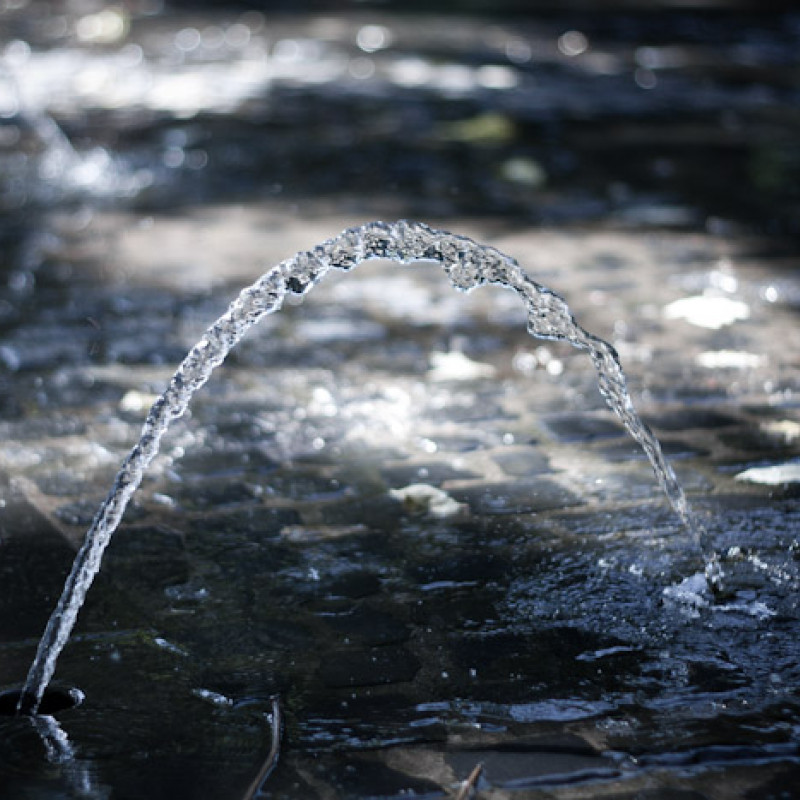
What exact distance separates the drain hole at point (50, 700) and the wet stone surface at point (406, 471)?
0.06ft

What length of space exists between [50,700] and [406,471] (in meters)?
1.48

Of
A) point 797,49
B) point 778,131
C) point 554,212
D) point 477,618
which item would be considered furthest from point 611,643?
point 797,49

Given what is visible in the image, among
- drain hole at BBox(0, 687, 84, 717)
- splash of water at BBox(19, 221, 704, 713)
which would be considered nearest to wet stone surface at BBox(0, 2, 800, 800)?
drain hole at BBox(0, 687, 84, 717)

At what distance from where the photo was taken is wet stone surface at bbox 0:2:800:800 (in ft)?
9.24

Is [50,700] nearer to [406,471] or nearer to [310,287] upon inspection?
[310,287]

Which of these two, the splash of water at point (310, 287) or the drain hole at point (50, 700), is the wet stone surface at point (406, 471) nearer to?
the drain hole at point (50, 700)

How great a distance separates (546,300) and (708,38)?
10.2 m

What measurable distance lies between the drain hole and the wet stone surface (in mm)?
18

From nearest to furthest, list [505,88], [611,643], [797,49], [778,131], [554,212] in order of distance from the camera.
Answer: [611,643]
[554,212]
[778,131]
[505,88]
[797,49]

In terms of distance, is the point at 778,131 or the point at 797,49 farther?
the point at 797,49

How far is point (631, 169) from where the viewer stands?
838 centimetres

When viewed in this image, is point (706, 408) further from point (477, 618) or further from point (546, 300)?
point (477, 618)

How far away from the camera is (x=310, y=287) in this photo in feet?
12.6

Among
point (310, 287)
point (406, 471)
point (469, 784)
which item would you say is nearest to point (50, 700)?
point (469, 784)
